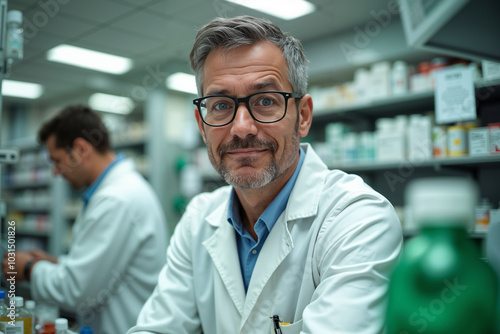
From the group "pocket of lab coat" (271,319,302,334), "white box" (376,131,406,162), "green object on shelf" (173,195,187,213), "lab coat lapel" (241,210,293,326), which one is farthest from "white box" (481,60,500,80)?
"green object on shelf" (173,195,187,213)

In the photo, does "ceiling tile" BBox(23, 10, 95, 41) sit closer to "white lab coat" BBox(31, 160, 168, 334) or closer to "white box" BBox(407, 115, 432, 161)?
"white lab coat" BBox(31, 160, 168, 334)

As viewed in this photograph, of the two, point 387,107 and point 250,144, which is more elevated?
point 387,107

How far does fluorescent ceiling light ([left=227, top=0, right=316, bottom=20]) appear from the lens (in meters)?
1.31

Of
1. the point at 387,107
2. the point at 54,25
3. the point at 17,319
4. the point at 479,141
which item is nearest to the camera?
the point at 17,319

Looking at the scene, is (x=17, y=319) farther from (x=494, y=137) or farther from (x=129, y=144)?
(x=129, y=144)

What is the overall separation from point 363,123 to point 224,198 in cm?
204

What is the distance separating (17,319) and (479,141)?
1.89 meters

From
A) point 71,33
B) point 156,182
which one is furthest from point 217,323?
point 156,182

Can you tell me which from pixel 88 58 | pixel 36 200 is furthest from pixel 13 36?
pixel 36 200

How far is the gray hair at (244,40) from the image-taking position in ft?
3.40

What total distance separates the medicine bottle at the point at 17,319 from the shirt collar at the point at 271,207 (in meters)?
0.61

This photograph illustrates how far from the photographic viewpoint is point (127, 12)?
154cm

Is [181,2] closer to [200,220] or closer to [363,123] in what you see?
[200,220]

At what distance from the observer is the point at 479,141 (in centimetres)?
175
